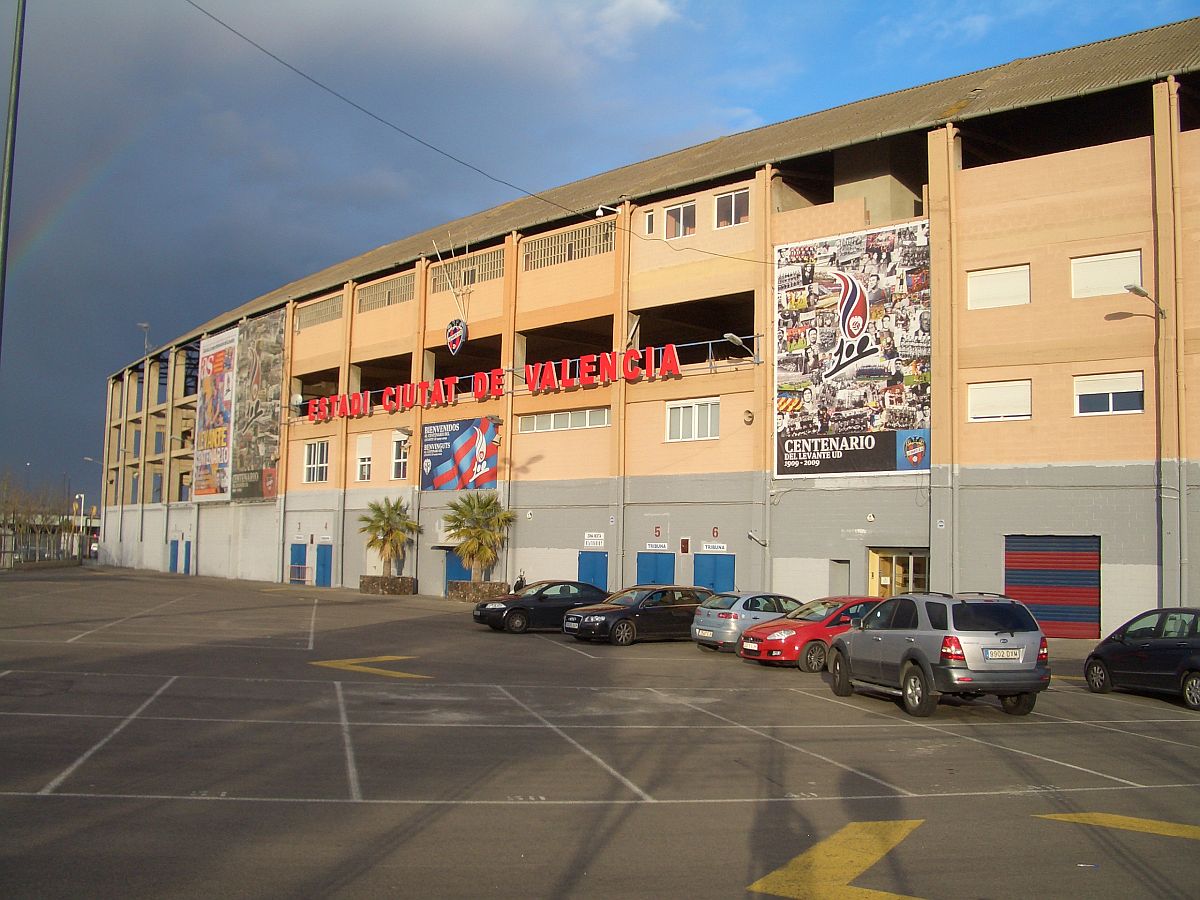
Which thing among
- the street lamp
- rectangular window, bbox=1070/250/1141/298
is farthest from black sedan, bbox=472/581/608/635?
rectangular window, bbox=1070/250/1141/298

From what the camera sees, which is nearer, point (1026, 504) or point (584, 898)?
point (584, 898)

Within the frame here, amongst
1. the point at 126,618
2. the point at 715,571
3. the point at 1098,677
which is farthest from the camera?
the point at 715,571

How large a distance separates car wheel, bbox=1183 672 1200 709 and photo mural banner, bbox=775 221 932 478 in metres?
13.7

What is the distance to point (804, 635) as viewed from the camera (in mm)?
21328

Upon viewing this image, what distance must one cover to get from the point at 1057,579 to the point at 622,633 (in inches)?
454

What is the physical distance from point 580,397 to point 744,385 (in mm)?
7728

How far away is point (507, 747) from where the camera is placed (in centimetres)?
1250

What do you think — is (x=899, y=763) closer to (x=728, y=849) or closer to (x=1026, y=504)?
(x=728, y=849)

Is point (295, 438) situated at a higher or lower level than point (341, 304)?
lower

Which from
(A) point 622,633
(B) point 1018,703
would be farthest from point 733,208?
(B) point 1018,703

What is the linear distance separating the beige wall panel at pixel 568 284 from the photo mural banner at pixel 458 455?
537 cm

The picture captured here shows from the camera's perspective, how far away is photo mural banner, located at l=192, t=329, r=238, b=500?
6250 centimetres

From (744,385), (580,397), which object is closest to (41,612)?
(580,397)

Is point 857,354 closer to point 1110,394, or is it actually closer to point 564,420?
point 1110,394
